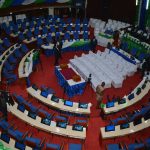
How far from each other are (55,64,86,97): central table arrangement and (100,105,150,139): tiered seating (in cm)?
419

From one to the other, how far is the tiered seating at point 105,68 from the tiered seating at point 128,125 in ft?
13.6

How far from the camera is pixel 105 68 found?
61.0ft

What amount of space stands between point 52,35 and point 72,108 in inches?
448

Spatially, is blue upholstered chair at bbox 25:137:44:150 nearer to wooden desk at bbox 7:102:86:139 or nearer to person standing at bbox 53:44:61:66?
wooden desk at bbox 7:102:86:139

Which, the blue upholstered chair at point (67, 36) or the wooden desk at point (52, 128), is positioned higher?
the blue upholstered chair at point (67, 36)

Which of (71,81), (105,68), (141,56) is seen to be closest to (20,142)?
(71,81)

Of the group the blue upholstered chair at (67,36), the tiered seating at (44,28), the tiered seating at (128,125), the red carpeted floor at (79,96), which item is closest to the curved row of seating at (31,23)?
the tiered seating at (44,28)

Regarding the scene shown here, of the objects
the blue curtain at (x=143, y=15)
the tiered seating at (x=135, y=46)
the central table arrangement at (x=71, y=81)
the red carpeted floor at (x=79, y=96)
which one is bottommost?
the red carpeted floor at (x=79, y=96)

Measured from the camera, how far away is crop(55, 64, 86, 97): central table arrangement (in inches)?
653

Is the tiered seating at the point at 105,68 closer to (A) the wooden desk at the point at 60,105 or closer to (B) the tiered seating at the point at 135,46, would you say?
(B) the tiered seating at the point at 135,46

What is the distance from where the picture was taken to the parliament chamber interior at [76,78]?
42.1ft

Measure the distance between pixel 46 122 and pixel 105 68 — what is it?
723 cm

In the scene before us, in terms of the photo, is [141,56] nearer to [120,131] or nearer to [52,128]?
[120,131]

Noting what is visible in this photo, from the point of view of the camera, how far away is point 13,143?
11.4 meters
